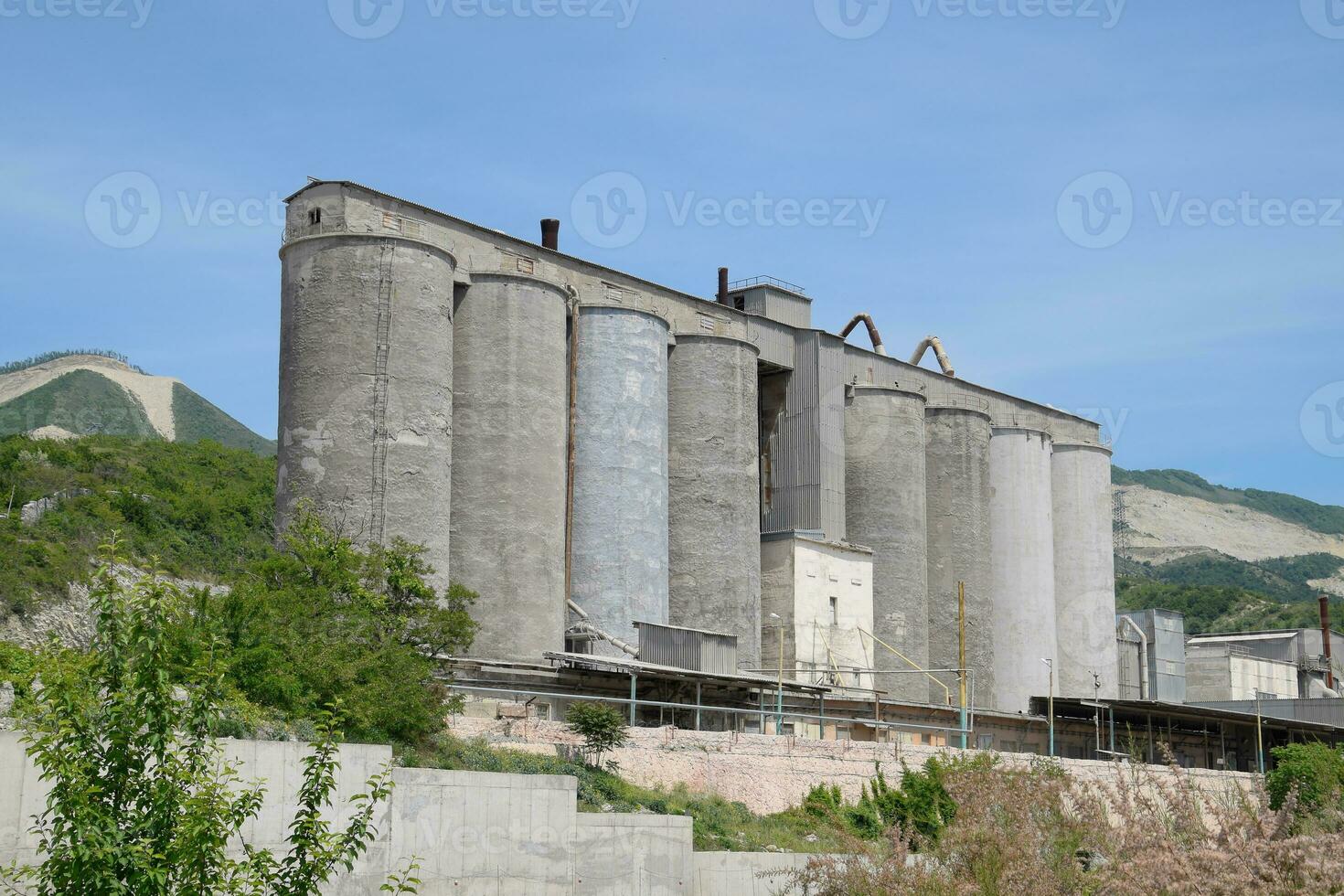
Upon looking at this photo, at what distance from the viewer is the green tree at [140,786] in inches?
603

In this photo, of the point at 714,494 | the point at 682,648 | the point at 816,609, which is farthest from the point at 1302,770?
the point at 714,494

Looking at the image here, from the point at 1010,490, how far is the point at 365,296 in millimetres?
37151

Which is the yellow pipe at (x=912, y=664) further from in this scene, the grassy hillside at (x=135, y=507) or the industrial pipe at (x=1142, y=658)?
the grassy hillside at (x=135, y=507)

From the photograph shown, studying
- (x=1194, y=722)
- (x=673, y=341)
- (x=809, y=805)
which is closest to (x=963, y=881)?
(x=809, y=805)

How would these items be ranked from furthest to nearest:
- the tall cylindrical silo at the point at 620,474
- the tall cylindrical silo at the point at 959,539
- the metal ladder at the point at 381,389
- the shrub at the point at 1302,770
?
the tall cylindrical silo at the point at 959,539 < the tall cylindrical silo at the point at 620,474 < the metal ladder at the point at 381,389 < the shrub at the point at 1302,770

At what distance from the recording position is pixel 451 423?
50906 millimetres

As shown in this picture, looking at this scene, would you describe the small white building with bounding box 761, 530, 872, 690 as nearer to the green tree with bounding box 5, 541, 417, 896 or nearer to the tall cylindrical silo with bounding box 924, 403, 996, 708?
the tall cylindrical silo with bounding box 924, 403, 996, 708

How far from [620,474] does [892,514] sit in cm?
1690

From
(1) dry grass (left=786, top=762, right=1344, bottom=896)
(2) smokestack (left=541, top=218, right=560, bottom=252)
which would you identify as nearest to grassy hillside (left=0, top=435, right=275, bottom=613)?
(2) smokestack (left=541, top=218, right=560, bottom=252)

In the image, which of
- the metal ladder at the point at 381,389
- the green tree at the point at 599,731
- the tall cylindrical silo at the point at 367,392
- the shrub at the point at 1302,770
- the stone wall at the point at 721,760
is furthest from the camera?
the tall cylindrical silo at the point at 367,392

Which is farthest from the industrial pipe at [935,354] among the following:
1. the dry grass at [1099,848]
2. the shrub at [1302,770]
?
the dry grass at [1099,848]

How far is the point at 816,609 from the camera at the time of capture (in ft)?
210

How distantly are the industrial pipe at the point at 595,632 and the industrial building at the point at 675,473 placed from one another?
0.11 meters

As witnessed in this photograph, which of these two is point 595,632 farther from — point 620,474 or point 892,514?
point 892,514
